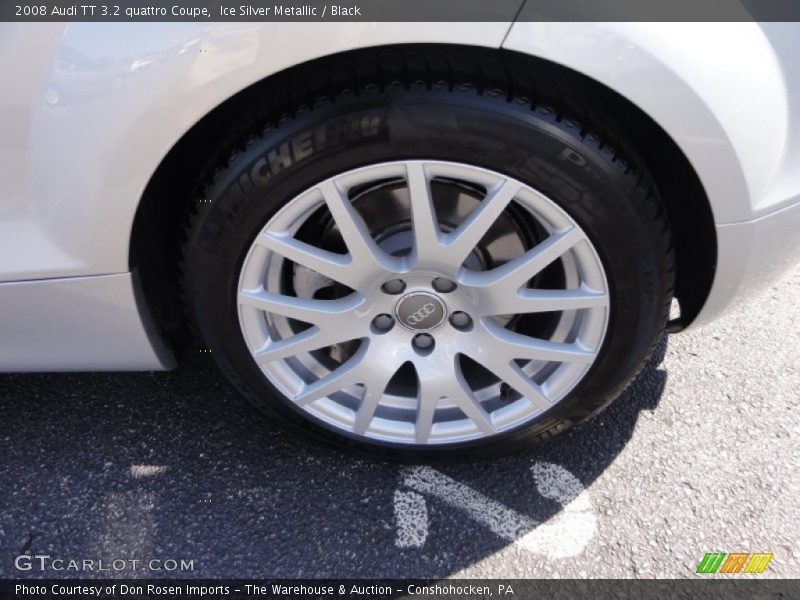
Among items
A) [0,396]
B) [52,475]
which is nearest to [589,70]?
[52,475]

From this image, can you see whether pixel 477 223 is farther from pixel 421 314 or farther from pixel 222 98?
pixel 222 98

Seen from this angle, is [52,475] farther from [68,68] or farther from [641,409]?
[641,409]

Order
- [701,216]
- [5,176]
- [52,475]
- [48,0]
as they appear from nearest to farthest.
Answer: [48,0], [5,176], [701,216], [52,475]

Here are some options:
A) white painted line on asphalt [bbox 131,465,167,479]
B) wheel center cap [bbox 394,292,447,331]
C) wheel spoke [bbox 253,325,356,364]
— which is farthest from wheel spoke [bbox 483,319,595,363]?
white painted line on asphalt [bbox 131,465,167,479]

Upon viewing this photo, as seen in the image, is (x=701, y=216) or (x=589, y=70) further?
(x=701, y=216)

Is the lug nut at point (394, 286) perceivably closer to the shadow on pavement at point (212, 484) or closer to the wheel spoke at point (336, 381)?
the wheel spoke at point (336, 381)

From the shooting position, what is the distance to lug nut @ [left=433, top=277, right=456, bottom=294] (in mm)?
1558

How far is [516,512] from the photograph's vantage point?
1740 millimetres

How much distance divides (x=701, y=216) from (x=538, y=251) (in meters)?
0.33

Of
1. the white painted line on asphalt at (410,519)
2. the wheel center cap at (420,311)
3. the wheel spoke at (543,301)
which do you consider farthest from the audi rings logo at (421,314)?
the white painted line on asphalt at (410,519)

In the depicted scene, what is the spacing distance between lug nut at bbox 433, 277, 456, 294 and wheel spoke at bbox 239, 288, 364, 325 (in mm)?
161

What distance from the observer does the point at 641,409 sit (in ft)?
6.48

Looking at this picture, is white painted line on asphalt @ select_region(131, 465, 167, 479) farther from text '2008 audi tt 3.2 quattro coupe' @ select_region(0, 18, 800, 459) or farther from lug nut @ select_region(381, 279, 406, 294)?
lug nut @ select_region(381, 279, 406, 294)

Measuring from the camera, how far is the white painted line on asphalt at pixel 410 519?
5.50 ft
